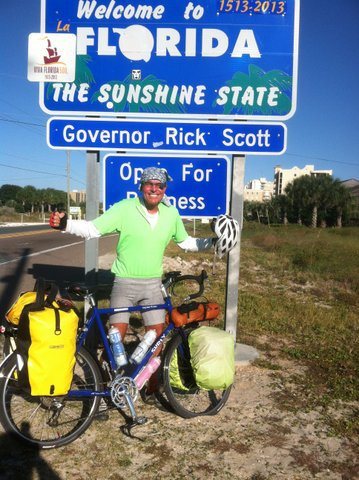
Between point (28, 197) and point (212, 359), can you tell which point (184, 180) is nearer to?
point (212, 359)

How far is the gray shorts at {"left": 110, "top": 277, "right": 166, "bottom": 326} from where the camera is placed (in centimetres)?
331

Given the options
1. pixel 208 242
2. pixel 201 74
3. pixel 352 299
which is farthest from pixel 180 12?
pixel 352 299

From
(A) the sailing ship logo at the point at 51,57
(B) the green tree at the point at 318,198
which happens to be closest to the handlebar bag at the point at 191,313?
(A) the sailing ship logo at the point at 51,57

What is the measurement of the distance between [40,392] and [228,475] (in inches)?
52.1

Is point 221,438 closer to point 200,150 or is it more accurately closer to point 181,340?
point 181,340

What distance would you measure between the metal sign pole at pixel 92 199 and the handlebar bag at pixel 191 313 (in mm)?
1382

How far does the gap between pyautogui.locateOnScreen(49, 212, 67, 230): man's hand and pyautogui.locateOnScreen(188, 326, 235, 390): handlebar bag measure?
51.9 inches

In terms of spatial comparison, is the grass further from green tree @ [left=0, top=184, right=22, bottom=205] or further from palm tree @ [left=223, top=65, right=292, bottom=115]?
green tree @ [left=0, top=184, right=22, bottom=205]

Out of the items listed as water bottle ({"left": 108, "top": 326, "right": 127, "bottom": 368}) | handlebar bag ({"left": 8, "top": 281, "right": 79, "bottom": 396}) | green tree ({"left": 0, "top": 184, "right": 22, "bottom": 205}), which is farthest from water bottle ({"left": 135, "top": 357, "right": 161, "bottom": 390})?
green tree ({"left": 0, "top": 184, "right": 22, "bottom": 205})

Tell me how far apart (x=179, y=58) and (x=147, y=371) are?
3.17 metres

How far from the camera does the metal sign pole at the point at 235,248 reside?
14.8 ft

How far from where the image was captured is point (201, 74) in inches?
176

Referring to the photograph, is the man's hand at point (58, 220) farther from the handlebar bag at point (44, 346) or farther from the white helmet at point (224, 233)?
the white helmet at point (224, 233)

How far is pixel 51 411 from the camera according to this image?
317 centimetres
